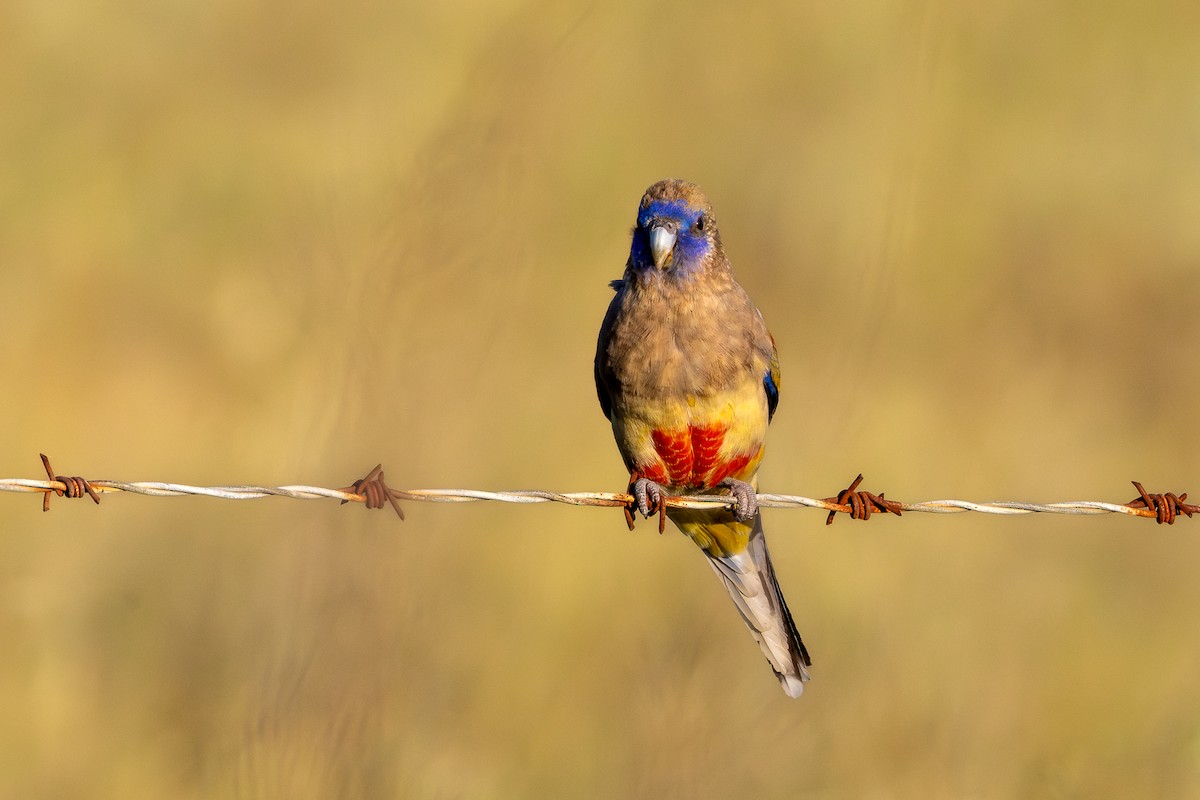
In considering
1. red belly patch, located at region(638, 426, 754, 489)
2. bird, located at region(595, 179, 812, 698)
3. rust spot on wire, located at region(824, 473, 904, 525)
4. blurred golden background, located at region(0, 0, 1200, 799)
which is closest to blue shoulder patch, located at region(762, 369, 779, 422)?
bird, located at region(595, 179, 812, 698)

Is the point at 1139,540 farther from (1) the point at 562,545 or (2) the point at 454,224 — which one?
(2) the point at 454,224

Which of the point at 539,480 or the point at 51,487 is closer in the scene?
the point at 51,487

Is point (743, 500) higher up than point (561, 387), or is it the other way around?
point (561, 387)

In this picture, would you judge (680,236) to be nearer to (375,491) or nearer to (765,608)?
(765,608)

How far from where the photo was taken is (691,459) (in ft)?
20.7

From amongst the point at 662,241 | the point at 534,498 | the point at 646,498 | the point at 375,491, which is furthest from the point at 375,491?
the point at 662,241

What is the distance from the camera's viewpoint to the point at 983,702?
7.39 m

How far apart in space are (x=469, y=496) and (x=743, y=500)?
5.23ft

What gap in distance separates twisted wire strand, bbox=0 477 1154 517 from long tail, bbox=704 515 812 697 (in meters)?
0.97

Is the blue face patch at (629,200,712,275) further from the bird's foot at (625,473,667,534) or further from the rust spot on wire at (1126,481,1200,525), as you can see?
the rust spot on wire at (1126,481,1200,525)

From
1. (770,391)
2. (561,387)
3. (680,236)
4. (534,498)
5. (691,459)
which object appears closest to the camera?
(534,498)

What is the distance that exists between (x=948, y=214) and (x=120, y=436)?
5600 millimetres

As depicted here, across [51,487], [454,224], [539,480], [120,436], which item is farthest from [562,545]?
[51,487]

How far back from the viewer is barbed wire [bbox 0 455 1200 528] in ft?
15.2
